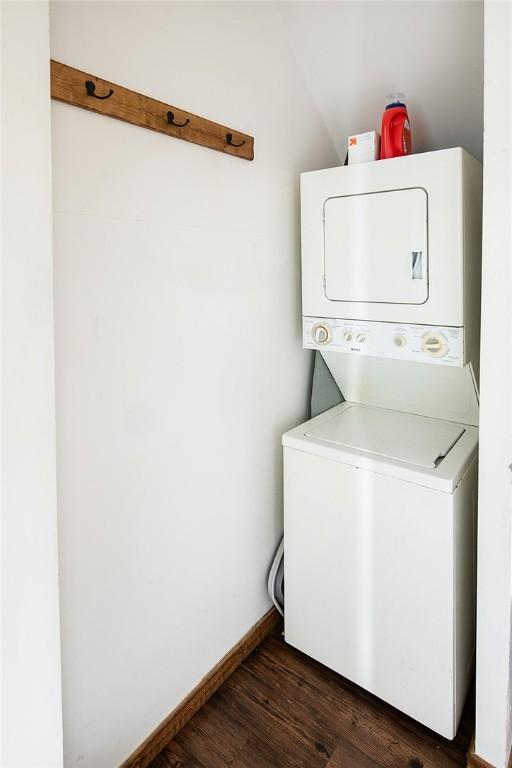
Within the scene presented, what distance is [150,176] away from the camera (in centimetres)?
161

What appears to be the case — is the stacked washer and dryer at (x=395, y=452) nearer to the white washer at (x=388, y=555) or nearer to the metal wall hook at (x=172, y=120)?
the white washer at (x=388, y=555)

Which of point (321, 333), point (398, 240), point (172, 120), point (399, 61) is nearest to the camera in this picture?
point (172, 120)

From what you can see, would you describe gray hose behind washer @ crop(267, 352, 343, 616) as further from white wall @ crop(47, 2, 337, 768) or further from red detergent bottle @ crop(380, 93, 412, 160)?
red detergent bottle @ crop(380, 93, 412, 160)

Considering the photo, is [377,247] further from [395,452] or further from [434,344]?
[395,452]

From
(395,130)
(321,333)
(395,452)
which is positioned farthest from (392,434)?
(395,130)

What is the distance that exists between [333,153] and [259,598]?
2.21 metres

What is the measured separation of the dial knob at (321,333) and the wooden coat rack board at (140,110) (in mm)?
744

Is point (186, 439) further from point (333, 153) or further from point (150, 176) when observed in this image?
point (333, 153)

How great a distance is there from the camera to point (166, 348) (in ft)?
5.70

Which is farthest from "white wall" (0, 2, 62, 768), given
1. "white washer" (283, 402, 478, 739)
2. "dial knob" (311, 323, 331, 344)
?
"dial knob" (311, 323, 331, 344)

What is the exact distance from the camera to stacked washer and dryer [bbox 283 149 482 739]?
1766 mm

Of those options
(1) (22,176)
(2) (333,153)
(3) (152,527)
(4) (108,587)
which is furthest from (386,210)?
(4) (108,587)

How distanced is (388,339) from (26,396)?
1.34m

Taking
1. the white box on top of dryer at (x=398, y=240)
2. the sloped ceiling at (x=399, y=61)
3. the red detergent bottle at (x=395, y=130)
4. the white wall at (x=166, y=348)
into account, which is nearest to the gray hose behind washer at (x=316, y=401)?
the white wall at (x=166, y=348)
